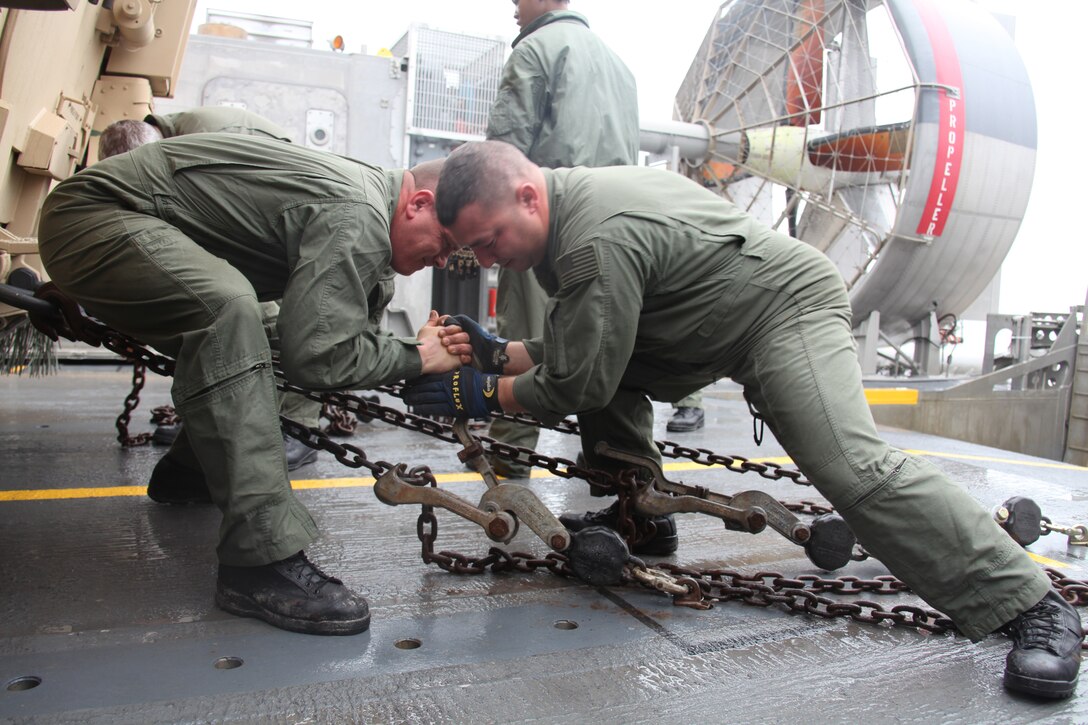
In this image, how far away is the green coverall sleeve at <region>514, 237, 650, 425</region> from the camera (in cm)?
184

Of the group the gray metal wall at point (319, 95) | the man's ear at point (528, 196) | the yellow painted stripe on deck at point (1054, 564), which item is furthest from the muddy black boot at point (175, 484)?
the gray metal wall at point (319, 95)

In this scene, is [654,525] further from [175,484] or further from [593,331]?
[175,484]

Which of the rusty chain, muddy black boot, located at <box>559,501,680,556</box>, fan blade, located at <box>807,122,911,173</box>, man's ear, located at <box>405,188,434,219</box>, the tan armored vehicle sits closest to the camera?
the rusty chain

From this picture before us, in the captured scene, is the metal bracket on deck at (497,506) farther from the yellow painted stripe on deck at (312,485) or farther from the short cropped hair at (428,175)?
the yellow painted stripe on deck at (312,485)

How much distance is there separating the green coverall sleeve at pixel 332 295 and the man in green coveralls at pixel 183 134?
83 centimetres

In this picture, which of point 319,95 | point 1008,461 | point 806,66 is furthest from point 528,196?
point 806,66

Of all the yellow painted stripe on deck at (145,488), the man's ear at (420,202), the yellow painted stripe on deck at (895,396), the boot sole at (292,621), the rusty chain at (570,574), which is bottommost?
the yellow painted stripe on deck at (895,396)

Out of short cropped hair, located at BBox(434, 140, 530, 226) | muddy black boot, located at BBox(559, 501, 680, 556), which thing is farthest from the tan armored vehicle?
muddy black boot, located at BBox(559, 501, 680, 556)

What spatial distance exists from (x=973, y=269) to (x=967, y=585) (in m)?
10.9

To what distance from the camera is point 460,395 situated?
6.97ft

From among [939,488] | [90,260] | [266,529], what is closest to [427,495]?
[266,529]

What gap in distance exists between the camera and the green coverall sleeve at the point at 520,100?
10.6 feet

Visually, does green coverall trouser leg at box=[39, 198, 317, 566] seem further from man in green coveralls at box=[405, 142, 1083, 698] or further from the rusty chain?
man in green coveralls at box=[405, 142, 1083, 698]

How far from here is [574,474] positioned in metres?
2.32
